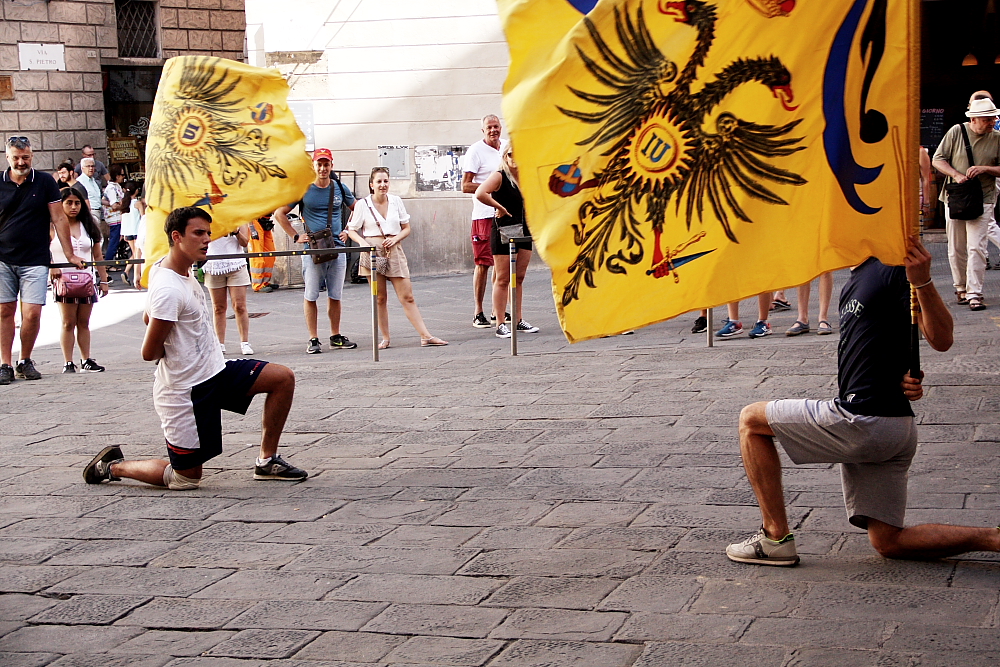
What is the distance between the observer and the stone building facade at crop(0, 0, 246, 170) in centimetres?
2172

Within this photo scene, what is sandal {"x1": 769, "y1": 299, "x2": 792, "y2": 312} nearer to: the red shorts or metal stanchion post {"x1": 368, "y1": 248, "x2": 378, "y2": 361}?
the red shorts

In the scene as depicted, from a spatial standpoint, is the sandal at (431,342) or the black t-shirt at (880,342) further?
the sandal at (431,342)

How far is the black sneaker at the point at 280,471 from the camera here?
6.20 metres

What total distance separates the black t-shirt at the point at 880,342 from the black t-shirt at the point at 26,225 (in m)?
7.59

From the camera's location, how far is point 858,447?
4.33 m

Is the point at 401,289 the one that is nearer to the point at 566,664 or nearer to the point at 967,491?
the point at 967,491

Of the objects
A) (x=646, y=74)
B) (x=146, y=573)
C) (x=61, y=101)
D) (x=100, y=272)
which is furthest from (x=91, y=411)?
(x=61, y=101)

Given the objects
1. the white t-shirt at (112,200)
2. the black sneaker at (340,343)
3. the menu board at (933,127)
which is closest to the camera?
the black sneaker at (340,343)

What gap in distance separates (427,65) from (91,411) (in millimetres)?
9694

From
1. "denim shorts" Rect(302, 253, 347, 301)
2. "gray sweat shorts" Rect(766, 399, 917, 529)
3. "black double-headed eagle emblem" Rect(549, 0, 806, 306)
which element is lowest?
"gray sweat shorts" Rect(766, 399, 917, 529)

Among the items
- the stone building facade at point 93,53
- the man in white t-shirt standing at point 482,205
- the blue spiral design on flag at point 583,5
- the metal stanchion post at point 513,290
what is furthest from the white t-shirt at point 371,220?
the stone building facade at point 93,53

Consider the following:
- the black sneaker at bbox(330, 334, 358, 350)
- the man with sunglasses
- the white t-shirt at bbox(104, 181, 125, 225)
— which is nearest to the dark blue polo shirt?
the black sneaker at bbox(330, 334, 358, 350)

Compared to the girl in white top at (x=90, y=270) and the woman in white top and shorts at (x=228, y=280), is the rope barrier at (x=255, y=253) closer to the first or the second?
the girl in white top at (x=90, y=270)

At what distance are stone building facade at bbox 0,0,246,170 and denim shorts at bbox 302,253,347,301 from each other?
13088 mm
